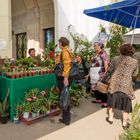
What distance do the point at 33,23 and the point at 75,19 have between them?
2.75 m

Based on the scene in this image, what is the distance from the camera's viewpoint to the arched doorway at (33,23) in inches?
409

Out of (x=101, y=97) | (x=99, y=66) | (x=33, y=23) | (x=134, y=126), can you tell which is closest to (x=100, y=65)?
(x=99, y=66)

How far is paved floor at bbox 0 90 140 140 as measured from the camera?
4.20 metres

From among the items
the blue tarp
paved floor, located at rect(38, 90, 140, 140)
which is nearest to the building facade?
the blue tarp

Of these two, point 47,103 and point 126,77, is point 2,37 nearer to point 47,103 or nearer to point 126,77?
point 47,103

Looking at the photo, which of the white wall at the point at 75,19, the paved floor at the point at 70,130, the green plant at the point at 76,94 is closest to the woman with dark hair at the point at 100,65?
the green plant at the point at 76,94

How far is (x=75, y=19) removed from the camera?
9.13m

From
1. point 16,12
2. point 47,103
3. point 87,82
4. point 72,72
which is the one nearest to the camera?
point 72,72

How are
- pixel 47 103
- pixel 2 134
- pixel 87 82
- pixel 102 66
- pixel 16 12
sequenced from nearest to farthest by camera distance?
pixel 2 134 → pixel 47 103 → pixel 102 66 → pixel 87 82 → pixel 16 12

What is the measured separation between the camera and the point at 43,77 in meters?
5.29

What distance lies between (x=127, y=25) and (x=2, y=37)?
4598mm

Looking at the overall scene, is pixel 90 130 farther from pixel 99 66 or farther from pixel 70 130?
pixel 99 66

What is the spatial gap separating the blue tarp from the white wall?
1.34 meters

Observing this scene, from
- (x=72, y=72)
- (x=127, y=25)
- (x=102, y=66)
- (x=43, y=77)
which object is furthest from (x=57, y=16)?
(x=72, y=72)
